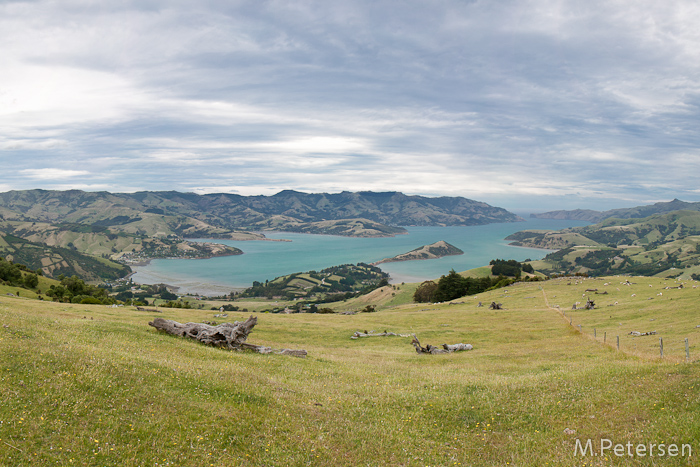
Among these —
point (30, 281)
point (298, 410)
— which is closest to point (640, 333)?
point (298, 410)

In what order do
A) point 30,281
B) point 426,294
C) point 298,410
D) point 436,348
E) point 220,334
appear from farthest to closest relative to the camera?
1. point 426,294
2. point 30,281
3. point 436,348
4. point 220,334
5. point 298,410

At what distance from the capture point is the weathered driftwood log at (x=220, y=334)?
26.7 m

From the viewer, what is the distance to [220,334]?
2691cm

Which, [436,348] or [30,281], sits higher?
[436,348]

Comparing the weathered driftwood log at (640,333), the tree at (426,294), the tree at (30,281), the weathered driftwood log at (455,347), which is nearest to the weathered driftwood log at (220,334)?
the weathered driftwood log at (455,347)

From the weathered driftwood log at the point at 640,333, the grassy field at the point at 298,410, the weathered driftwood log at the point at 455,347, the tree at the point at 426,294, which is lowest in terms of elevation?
the tree at the point at 426,294

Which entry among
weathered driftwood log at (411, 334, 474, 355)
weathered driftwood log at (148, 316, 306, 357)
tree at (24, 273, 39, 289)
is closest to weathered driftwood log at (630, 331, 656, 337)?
weathered driftwood log at (411, 334, 474, 355)

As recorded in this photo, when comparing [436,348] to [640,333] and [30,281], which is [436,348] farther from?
[30,281]

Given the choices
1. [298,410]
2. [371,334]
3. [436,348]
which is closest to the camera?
[298,410]

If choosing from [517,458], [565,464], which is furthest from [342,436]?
[565,464]

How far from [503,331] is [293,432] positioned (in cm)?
4071

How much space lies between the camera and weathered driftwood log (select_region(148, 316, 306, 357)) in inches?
1051

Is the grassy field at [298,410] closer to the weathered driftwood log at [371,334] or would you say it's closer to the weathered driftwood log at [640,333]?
the weathered driftwood log at [640,333]

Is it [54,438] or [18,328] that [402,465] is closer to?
[54,438]
